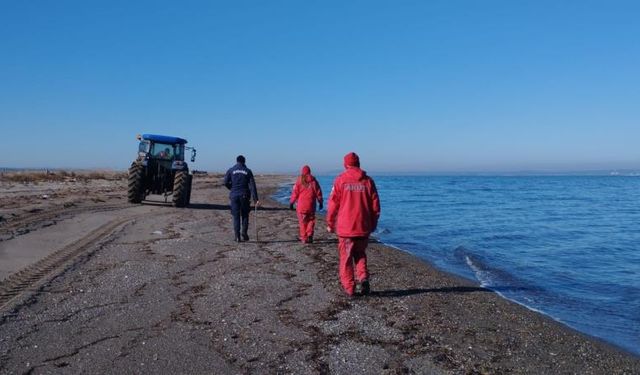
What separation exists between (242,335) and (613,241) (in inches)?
596

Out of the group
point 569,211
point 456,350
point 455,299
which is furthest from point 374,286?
point 569,211

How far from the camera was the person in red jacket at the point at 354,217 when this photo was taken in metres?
7.04

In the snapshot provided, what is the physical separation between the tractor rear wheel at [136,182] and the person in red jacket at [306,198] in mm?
10235

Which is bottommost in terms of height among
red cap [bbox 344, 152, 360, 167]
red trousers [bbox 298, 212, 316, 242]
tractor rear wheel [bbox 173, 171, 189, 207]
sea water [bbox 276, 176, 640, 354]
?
sea water [bbox 276, 176, 640, 354]

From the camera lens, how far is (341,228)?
7.09 m

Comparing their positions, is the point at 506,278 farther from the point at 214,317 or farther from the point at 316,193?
the point at 214,317

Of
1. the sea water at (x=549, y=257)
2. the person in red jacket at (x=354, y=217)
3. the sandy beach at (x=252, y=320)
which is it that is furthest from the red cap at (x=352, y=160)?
the sea water at (x=549, y=257)

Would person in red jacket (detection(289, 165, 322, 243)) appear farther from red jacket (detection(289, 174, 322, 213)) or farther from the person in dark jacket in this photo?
the person in dark jacket

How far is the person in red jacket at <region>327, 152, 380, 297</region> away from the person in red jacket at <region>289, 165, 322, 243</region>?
4.65 meters

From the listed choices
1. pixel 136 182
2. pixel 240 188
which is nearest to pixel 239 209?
pixel 240 188

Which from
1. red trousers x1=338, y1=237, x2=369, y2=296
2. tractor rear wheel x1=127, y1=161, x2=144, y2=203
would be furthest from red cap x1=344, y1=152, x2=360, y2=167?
tractor rear wheel x1=127, y1=161, x2=144, y2=203

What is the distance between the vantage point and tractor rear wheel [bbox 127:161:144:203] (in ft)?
66.1

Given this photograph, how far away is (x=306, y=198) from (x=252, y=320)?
20.5 feet

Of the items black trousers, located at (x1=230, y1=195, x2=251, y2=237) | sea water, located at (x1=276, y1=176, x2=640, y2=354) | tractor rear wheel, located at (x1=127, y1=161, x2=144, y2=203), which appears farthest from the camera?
tractor rear wheel, located at (x1=127, y1=161, x2=144, y2=203)
